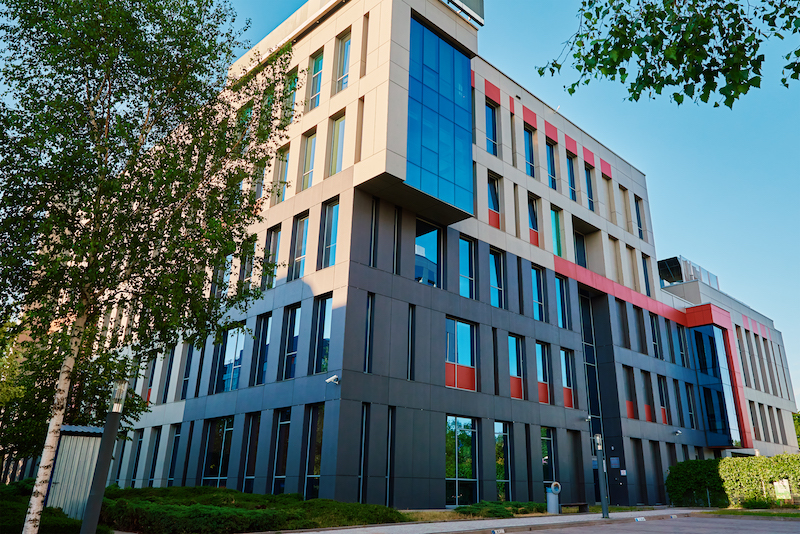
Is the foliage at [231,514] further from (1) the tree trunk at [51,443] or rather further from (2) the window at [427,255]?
A: (2) the window at [427,255]

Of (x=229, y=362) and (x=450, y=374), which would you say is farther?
(x=229, y=362)

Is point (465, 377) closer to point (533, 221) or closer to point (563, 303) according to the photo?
point (563, 303)

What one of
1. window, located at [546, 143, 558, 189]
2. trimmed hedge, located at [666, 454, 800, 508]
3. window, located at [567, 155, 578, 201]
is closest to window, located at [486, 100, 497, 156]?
window, located at [546, 143, 558, 189]

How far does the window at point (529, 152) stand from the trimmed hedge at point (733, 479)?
18.0 metres

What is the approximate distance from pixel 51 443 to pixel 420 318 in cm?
1455

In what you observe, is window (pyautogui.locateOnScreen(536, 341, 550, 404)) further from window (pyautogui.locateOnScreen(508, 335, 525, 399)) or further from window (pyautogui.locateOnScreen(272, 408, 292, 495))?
window (pyautogui.locateOnScreen(272, 408, 292, 495))

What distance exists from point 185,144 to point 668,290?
128 ft

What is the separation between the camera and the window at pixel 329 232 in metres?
24.3

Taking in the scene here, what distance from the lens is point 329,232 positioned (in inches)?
985

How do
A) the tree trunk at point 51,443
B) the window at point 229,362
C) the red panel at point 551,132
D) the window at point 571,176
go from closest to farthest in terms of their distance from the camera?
the tree trunk at point 51,443
the window at point 229,362
the red panel at point 551,132
the window at point 571,176

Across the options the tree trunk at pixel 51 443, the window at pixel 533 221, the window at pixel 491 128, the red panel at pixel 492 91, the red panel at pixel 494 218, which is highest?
the red panel at pixel 492 91

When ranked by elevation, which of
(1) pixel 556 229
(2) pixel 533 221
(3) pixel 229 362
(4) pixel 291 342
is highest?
(1) pixel 556 229

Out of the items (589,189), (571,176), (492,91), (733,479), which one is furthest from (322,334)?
(589,189)

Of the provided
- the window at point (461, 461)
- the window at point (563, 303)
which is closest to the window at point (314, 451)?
the window at point (461, 461)
